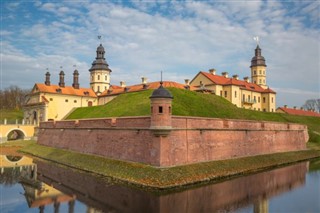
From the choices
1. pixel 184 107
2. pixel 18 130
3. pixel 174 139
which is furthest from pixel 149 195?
pixel 18 130

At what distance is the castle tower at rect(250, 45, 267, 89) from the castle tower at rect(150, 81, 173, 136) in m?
46.3

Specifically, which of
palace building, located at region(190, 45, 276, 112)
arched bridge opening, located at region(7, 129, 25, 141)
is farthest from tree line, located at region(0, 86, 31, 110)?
palace building, located at region(190, 45, 276, 112)

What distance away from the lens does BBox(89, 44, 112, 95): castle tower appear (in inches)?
2174

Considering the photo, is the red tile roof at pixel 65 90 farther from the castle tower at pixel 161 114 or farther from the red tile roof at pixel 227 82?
the castle tower at pixel 161 114

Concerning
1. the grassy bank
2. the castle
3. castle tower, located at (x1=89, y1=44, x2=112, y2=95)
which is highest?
castle tower, located at (x1=89, y1=44, x2=112, y2=95)

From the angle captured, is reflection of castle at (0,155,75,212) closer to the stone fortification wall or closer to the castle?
the stone fortification wall

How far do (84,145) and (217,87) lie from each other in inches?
1093

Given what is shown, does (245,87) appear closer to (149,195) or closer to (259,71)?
(259,71)

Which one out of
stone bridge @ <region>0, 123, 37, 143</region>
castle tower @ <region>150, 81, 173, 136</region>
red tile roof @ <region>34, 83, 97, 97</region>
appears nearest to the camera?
castle tower @ <region>150, 81, 173, 136</region>

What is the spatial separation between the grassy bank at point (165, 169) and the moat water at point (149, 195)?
81 cm

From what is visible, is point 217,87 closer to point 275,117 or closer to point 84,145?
point 275,117

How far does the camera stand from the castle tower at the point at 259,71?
60.1 meters

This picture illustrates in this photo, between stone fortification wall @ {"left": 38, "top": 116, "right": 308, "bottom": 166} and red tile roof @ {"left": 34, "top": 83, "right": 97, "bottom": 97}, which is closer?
stone fortification wall @ {"left": 38, "top": 116, "right": 308, "bottom": 166}

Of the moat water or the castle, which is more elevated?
the castle
